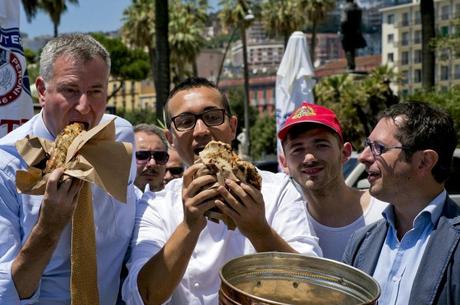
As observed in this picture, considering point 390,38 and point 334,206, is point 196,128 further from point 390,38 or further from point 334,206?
point 390,38

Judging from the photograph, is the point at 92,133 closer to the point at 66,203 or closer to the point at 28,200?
the point at 66,203

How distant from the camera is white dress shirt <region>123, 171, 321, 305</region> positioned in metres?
2.54

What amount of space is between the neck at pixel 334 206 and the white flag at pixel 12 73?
5.99ft

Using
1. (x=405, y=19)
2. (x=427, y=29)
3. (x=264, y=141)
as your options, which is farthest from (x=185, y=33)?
(x=405, y=19)

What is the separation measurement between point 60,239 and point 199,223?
0.58m

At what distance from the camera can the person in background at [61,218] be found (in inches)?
89.0

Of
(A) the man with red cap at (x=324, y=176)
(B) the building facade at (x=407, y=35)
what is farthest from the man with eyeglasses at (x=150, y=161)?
(B) the building facade at (x=407, y=35)

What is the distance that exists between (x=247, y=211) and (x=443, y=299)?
3.04ft

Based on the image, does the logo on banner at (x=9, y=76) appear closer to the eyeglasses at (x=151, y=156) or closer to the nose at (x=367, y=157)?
Result: the eyeglasses at (x=151, y=156)

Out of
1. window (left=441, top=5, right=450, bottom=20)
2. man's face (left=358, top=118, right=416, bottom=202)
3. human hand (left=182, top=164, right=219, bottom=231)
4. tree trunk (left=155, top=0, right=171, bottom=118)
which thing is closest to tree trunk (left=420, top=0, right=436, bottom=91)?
tree trunk (left=155, top=0, right=171, bottom=118)

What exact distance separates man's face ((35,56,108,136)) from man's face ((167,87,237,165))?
1.09 ft

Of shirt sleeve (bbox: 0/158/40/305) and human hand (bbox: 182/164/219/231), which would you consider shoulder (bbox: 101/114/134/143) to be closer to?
shirt sleeve (bbox: 0/158/40/305)

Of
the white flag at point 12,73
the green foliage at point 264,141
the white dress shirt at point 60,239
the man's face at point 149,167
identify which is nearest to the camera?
the white dress shirt at point 60,239

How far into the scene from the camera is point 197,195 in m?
2.17
